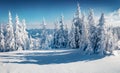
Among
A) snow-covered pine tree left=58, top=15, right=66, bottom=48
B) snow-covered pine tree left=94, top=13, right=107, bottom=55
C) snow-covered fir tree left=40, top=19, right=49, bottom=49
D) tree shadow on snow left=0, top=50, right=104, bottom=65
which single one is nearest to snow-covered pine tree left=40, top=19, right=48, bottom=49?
snow-covered fir tree left=40, top=19, right=49, bottom=49

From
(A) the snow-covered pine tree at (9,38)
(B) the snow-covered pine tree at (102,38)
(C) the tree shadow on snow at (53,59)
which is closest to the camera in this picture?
(C) the tree shadow on snow at (53,59)

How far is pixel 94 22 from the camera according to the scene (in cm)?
5128

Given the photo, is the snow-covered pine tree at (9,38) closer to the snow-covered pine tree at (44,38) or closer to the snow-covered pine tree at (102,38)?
the snow-covered pine tree at (44,38)

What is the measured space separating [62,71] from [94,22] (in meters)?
22.5

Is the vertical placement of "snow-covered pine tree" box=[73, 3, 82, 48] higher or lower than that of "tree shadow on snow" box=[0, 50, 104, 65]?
higher

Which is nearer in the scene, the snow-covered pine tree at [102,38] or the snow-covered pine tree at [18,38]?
the snow-covered pine tree at [102,38]

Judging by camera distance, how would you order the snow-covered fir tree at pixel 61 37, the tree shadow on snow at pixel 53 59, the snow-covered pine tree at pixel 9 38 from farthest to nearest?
the snow-covered fir tree at pixel 61 37 → the snow-covered pine tree at pixel 9 38 → the tree shadow on snow at pixel 53 59

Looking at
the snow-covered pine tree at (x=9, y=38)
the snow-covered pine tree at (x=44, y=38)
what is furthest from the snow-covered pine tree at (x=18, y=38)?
the snow-covered pine tree at (x=44, y=38)

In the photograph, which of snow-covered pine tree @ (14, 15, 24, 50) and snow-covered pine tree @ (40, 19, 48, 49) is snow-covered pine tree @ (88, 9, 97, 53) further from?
snow-covered pine tree @ (40, 19, 48, 49)

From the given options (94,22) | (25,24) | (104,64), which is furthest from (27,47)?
(104,64)

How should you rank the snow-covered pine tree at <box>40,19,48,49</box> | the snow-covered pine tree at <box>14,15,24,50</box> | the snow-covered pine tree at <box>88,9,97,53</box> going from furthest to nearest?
the snow-covered pine tree at <box>40,19,48,49</box>
the snow-covered pine tree at <box>14,15,24,50</box>
the snow-covered pine tree at <box>88,9,97,53</box>

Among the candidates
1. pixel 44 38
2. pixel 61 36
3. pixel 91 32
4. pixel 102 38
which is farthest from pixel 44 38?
pixel 102 38

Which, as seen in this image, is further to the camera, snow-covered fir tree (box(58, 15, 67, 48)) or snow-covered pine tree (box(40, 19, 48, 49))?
snow-covered pine tree (box(40, 19, 48, 49))

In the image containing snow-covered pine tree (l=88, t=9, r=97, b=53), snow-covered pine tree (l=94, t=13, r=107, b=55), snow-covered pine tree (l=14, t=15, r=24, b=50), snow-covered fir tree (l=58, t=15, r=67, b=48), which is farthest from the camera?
snow-covered fir tree (l=58, t=15, r=67, b=48)
